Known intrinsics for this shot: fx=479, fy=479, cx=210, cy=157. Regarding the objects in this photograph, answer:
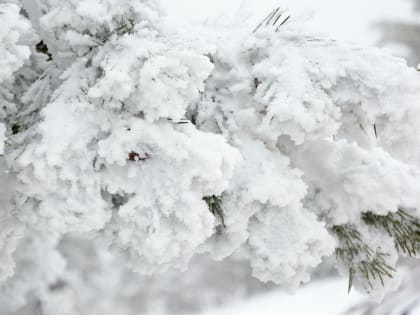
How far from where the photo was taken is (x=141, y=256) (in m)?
2.07

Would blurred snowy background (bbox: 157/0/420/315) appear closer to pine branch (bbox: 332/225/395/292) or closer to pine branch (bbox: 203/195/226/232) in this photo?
pine branch (bbox: 332/225/395/292)

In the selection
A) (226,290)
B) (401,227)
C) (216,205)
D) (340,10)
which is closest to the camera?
(216,205)

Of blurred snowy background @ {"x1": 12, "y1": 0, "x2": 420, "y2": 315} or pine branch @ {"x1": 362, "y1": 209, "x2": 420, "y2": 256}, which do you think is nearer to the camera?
pine branch @ {"x1": 362, "y1": 209, "x2": 420, "y2": 256}

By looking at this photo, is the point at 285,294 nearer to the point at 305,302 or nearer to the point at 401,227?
the point at 305,302

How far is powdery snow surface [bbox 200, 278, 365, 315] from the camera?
29.1 feet

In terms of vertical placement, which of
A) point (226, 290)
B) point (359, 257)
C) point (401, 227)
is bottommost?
point (226, 290)

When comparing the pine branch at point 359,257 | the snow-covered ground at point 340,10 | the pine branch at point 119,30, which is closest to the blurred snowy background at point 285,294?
the snow-covered ground at point 340,10

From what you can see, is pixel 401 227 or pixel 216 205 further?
pixel 401 227

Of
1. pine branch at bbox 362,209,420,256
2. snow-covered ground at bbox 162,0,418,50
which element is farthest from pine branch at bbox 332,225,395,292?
snow-covered ground at bbox 162,0,418,50

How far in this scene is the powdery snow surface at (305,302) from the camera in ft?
29.1

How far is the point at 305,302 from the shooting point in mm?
9047

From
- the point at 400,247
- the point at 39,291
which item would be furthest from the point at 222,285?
the point at 400,247

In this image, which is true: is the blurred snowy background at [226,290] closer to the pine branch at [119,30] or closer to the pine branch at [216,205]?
the pine branch at [216,205]

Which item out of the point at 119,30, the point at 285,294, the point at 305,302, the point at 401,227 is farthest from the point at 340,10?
the point at 119,30
